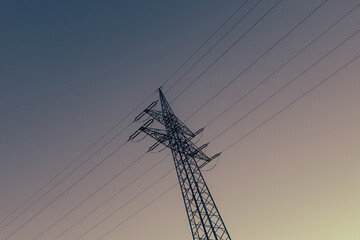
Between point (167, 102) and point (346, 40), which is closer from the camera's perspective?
point (346, 40)

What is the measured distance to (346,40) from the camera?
14836 millimetres

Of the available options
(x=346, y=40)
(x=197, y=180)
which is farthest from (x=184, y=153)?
(x=346, y=40)

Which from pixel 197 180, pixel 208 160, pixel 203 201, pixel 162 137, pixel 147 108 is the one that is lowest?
pixel 203 201

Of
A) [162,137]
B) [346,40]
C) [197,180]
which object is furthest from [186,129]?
[346,40]

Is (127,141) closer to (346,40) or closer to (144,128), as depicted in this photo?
(144,128)

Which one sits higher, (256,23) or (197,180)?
(256,23)

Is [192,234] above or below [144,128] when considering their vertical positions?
below

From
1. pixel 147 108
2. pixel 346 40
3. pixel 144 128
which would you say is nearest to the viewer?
pixel 346 40

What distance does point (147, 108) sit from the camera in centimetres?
2041

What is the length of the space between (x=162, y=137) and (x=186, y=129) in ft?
6.20

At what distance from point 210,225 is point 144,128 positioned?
23.9ft

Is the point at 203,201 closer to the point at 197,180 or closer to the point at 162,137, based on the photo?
the point at 197,180

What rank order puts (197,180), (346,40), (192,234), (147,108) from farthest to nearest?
(147,108) < (197,180) < (192,234) < (346,40)

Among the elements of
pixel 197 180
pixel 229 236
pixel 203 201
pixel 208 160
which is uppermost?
pixel 208 160
